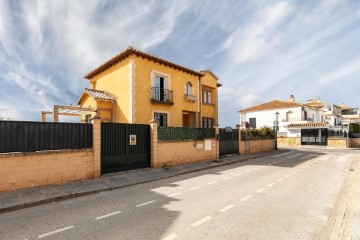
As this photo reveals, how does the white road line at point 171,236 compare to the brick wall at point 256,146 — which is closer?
the white road line at point 171,236

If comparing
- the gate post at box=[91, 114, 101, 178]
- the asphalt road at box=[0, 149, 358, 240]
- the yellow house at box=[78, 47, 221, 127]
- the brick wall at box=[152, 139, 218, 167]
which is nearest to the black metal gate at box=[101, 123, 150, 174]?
the gate post at box=[91, 114, 101, 178]

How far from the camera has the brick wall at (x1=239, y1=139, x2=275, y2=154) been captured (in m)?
19.8

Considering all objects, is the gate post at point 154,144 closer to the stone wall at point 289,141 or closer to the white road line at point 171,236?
the white road line at point 171,236

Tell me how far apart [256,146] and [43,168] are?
1830cm

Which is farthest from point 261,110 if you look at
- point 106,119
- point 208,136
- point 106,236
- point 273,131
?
point 106,236

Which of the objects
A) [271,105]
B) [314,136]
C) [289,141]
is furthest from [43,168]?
[271,105]

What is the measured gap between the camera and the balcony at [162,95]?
A: 16.0 metres

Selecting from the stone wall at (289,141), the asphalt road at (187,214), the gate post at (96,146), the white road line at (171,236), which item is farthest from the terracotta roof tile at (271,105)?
the white road line at (171,236)

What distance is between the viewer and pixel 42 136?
837 centimetres

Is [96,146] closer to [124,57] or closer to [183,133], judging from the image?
[183,133]

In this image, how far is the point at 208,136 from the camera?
15977 mm

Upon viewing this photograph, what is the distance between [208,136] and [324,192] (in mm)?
9001

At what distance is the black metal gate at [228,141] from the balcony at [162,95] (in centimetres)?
453

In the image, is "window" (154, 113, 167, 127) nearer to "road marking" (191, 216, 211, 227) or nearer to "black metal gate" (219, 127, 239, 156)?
"black metal gate" (219, 127, 239, 156)
